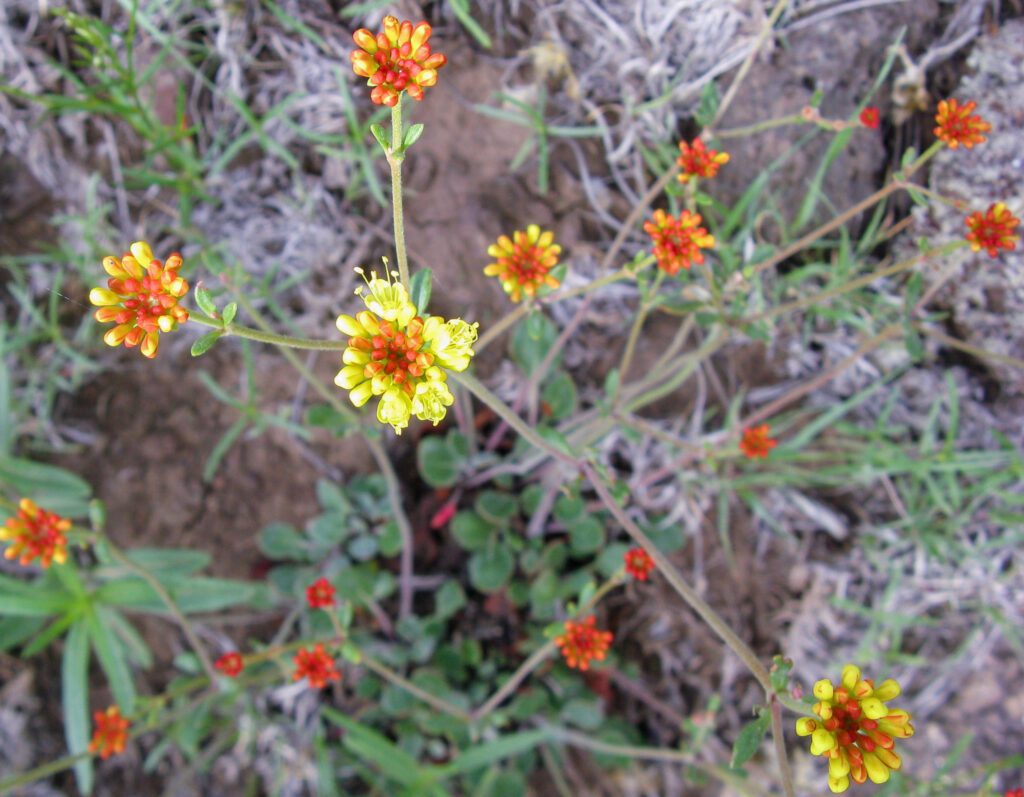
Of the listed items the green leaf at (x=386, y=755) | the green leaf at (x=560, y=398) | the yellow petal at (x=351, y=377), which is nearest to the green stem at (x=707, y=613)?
the yellow petal at (x=351, y=377)

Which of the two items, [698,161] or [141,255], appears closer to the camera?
[141,255]

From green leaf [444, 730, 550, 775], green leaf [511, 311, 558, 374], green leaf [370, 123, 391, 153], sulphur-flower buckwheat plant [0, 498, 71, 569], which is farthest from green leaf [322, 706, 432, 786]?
green leaf [370, 123, 391, 153]

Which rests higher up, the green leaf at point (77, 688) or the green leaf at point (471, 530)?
the green leaf at point (471, 530)

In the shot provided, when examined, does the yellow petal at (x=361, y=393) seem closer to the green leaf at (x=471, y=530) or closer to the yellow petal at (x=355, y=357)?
the yellow petal at (x=355, y=357)

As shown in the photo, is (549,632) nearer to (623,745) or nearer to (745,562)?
(623,745)

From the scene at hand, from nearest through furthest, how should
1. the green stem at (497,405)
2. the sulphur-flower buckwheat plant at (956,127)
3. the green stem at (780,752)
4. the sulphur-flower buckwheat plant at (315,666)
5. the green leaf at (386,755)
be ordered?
the green stem at (497,405) → the green stem at (780,752) → the sulphur-flower buckwheat plant at (956,127) → the sulphur-flower buckwheat plant at (315,666) → the green leaf at (386,755)

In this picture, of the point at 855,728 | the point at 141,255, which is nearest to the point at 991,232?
the point at 855,728

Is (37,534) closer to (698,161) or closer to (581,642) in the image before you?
(581,642)
